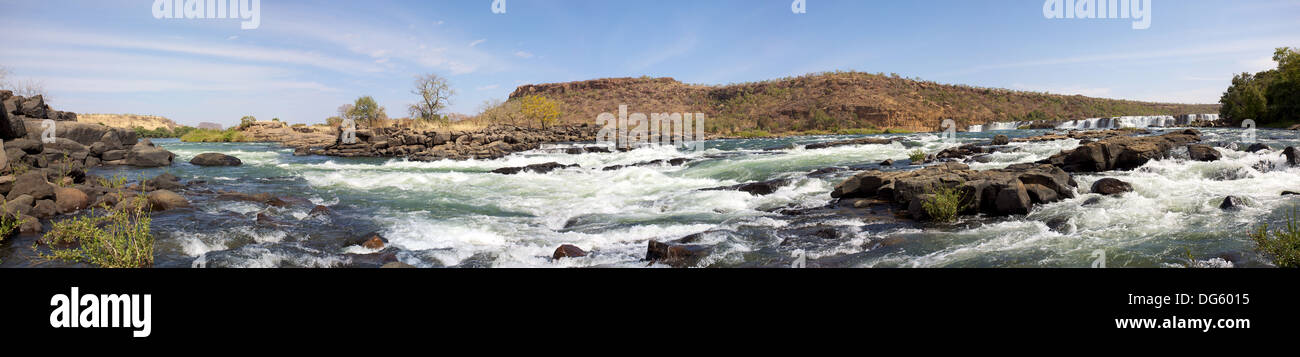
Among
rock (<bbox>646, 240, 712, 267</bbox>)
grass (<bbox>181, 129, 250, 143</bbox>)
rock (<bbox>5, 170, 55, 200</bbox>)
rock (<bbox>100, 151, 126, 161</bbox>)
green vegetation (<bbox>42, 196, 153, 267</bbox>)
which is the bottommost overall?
rock (<bbox>646, 240, 712, 267</bbox>)

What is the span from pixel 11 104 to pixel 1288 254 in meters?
28.8

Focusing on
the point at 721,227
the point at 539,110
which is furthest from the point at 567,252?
the point at 539,110

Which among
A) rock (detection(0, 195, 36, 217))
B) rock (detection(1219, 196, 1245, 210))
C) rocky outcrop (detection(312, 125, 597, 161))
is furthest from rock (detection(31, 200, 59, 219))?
rocky outcrop (detection(312, 125, 597, 161))

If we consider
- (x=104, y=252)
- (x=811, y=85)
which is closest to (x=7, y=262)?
(x=104, y=252)

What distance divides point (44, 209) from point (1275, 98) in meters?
45.6

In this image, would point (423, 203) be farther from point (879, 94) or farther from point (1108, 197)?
point (879, 94)

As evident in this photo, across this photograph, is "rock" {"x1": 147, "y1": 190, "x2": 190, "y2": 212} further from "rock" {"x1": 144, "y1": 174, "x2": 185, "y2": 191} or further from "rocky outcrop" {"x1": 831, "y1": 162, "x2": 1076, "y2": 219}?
"rocky outcrop" {"x1": 831, "y1": 162, "x2": 1076, "y2": 219}

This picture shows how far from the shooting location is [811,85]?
266 ft

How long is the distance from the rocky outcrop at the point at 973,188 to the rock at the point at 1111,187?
0.35 metres

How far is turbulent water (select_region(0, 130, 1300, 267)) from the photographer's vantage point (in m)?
6.67

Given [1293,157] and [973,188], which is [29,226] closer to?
[973,188]

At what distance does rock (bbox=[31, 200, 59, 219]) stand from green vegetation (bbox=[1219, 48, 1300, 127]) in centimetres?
4311

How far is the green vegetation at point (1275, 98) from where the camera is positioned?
29141 millimetres
